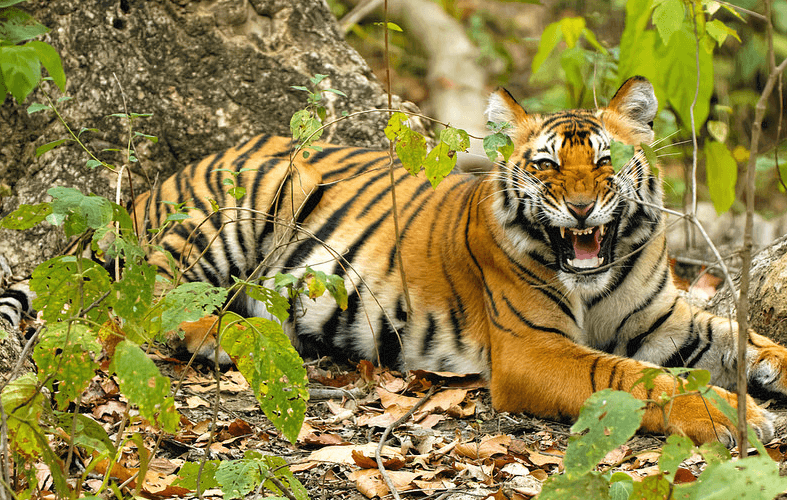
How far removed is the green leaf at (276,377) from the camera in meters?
1.64

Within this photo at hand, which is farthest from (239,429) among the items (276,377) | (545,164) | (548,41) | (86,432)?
(548,41)

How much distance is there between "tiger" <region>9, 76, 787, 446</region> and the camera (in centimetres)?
278

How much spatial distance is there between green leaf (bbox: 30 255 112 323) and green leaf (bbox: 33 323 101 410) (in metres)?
0.13

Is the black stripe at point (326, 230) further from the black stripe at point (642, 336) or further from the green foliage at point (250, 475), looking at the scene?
the green foliage at point (250, 475)

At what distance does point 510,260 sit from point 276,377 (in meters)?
1.75

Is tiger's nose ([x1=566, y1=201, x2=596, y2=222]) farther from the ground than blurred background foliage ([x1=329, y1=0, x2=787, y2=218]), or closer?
closer

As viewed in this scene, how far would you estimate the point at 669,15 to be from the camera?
8.05ft

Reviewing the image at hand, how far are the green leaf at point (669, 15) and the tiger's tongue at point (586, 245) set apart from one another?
79 cm

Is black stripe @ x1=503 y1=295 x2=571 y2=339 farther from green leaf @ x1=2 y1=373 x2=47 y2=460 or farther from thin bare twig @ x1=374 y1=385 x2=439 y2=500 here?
green leaf @ x1=2 y1=373 x2=47 y2=460

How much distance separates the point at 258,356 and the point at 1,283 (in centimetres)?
268

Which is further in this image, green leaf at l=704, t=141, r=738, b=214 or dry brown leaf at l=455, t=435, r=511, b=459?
green leaf at l=704, t=141, r=738, b=214

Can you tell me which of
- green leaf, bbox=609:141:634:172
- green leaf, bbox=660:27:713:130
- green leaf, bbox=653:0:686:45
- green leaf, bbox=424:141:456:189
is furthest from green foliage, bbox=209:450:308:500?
green leaf, bbox=660:27:713:130

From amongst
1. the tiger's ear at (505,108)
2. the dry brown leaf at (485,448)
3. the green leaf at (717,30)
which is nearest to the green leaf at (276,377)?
the dry brown leaf at (485,448)

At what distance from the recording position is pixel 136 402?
1428mm
